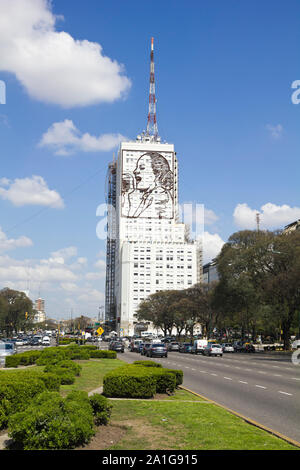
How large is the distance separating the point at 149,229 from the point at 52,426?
183 meters

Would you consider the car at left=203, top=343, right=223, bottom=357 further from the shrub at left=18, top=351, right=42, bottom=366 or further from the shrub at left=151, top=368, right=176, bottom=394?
the shrub at left=151, top=368, right=176, bottom=394

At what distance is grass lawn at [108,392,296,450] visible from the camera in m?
8.76

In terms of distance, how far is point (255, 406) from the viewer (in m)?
14.9

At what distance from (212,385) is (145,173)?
6699 inches

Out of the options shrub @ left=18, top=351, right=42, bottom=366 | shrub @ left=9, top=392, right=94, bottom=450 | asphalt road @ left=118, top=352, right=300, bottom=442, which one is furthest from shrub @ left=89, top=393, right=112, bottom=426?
shrub @ left=18, top=351, right=42, bottom=366

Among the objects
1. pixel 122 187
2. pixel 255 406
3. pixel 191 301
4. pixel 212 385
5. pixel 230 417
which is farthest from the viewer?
pixel 122 187

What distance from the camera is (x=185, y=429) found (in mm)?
10234

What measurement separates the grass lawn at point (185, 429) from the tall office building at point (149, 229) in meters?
166

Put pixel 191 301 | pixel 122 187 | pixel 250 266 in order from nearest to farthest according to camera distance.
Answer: pixel 250 266
pixel 191 301
pixel 122 187

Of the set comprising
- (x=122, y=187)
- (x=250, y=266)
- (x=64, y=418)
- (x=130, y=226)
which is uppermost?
(x=122, y=187)

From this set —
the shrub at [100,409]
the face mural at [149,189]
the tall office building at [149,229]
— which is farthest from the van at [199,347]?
the face mural at [149,189]
